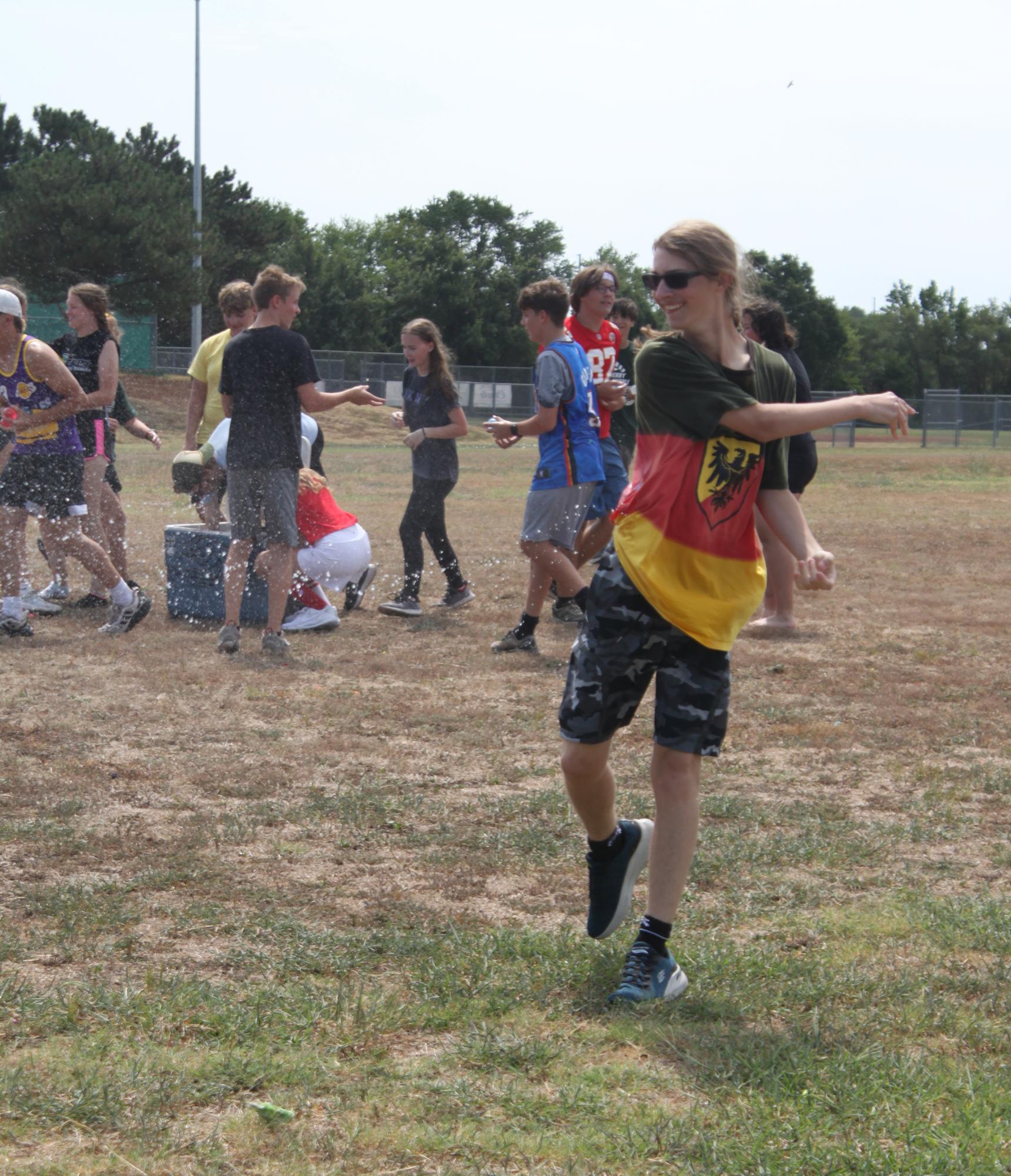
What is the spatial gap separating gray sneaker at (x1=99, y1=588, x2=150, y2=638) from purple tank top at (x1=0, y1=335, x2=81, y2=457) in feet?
2.95

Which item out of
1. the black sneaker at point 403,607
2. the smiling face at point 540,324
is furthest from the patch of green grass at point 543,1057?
the black sneaker at point 403,607

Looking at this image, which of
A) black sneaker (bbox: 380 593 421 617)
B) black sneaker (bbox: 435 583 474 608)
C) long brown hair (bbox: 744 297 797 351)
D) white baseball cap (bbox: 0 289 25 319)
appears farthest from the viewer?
black sneaker (bbox: 435 583 474 608)

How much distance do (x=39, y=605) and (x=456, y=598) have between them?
2534mm

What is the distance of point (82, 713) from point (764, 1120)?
4034 millimetres

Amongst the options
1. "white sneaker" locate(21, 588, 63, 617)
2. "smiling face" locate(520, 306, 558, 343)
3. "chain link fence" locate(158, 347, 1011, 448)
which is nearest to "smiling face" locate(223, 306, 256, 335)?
"smiling face" locate(520, 306, 558, 343)

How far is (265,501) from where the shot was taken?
7.10 metres

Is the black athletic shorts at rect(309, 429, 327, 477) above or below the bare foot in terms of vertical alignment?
above

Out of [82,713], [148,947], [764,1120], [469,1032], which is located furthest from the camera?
[82,713]

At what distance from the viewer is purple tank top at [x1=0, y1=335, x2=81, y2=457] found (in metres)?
7.44

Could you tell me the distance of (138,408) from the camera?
3912cm

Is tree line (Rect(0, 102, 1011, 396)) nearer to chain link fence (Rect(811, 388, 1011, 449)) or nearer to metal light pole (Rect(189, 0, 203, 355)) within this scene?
metal light pole (Rect(189, 0, 203, 355))

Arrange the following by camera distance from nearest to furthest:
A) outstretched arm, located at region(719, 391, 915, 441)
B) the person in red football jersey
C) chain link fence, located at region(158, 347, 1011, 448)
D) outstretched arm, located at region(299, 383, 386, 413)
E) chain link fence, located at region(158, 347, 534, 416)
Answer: outstretched arm, located at region(719, 391, 915, 441) < outstretched arm, located at region(299, 383, 386, 413) < the person in red football jersey < chain link fence, located at region(158, 347, 1011, 448) < chain link fence, located at region(158, 347, 534, 416)

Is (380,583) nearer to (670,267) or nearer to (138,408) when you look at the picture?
(670,267)

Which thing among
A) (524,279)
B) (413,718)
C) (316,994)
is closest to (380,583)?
(413,718)
